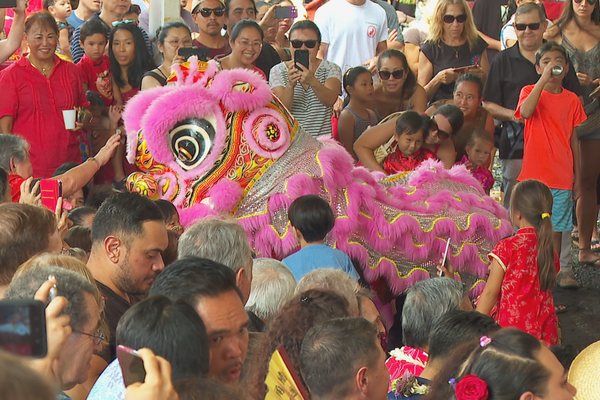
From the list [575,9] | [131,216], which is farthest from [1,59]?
[575,9]

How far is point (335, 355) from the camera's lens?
227cm

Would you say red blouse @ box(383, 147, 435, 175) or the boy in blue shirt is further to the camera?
red blouse @ box(383, 147, 435, 175)

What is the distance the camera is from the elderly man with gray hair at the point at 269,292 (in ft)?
10.4

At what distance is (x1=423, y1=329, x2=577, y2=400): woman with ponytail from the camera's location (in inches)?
81.8

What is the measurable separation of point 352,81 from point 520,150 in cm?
162

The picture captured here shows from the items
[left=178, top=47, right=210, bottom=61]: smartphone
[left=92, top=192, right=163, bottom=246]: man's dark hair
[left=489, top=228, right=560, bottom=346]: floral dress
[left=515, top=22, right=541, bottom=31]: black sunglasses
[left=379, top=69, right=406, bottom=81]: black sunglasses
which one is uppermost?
[left=515, top=22, right=541, bottom=31]: black sunglasses

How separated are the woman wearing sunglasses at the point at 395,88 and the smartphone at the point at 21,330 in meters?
5.05

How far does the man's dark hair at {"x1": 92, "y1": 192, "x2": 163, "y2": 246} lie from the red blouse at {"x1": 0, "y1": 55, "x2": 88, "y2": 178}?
2.72 metres

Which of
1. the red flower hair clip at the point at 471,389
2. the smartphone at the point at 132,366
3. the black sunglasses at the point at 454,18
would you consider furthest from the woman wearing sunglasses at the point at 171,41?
the smartphone at the point at 132,366

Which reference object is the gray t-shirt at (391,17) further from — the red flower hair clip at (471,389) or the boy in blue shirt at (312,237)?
the red flower hair clip at (471,389)

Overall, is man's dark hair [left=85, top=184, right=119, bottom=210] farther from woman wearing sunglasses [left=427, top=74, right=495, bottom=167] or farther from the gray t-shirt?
the gray t-shirt

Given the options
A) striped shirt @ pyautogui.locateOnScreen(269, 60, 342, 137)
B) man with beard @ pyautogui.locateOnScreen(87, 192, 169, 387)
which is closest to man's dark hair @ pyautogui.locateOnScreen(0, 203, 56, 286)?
man with beard @ pyautogui.locateOnScreen(87, 192, 169, 387)

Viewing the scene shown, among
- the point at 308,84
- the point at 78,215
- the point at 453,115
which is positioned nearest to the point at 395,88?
the point at 453,115

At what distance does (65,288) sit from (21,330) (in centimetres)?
75
